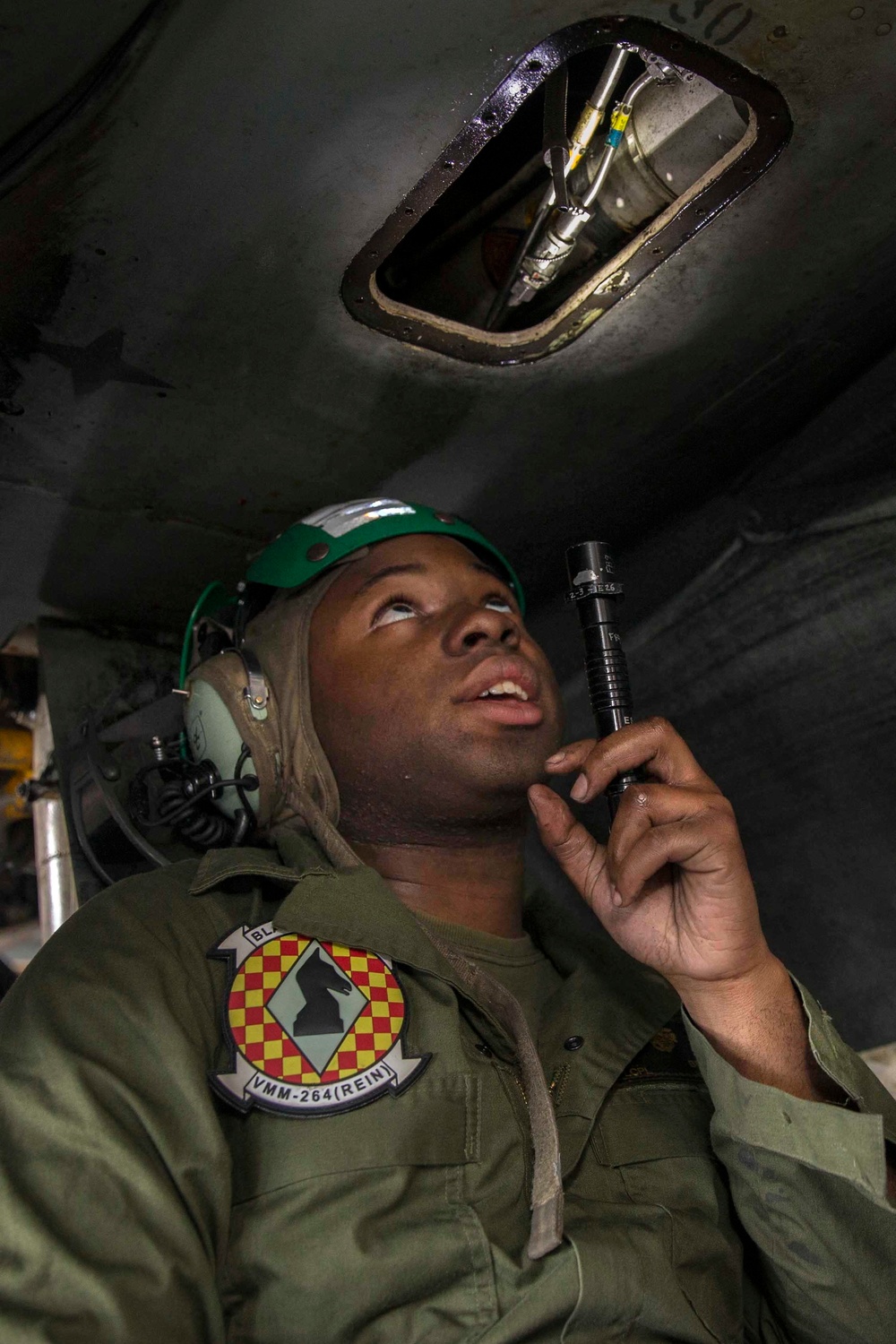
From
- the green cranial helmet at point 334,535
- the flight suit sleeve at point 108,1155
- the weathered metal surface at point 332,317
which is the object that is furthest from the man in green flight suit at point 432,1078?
the weathered metal surface at point 332,317

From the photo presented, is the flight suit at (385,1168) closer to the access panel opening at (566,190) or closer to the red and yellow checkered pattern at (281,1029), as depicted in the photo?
the red and yellow checkered pattern at (281,1029)

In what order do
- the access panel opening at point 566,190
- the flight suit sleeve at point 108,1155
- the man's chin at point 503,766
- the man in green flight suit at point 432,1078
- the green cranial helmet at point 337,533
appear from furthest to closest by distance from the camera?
the green cranial helmet at point 337,533 < the man's chin at point 503,766 < the access panel opening at point 566,190 < the man in green flight suit at point 432,1078 < the flight suit sleeve at point 108,1155

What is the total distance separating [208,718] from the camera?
1607 millimetres

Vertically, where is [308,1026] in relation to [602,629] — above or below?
below

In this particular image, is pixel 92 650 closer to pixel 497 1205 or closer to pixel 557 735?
pixel 557 735

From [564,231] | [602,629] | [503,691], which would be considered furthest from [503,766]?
[564,231]

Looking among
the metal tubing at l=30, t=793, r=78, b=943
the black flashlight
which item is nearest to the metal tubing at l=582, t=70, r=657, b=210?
the black flashlight

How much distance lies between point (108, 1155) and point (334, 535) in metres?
1.02

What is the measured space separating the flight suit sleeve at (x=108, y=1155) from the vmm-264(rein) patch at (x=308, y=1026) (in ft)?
0.17

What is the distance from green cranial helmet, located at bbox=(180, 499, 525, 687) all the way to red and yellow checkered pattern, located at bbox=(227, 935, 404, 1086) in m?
0.68

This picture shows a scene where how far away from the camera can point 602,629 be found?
1.26 metres

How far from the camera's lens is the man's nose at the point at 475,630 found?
1.62 m

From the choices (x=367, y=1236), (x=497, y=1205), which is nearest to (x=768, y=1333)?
(x=497, y=1205)

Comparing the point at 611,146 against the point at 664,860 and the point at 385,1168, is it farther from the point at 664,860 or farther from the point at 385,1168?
the point at 385,1168
